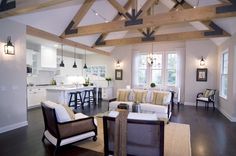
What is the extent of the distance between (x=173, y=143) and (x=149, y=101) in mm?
2324

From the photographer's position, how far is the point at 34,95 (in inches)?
276

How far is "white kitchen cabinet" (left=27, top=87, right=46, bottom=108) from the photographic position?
679cm

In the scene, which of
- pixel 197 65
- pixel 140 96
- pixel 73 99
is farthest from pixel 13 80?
pixel 197 65

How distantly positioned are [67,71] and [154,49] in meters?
5.05

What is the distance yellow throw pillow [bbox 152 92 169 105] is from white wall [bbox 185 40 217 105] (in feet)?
11.0

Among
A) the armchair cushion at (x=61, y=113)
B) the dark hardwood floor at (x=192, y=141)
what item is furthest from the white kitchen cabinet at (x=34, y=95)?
the armchair cushion at (x=61, y=113)

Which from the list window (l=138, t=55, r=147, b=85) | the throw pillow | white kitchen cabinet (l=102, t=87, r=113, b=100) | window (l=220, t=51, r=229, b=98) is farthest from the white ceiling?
window (l=138, t=55, r=147, b=85)

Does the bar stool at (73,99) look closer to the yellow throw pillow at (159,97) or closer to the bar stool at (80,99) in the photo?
the bar stool at (80,99)

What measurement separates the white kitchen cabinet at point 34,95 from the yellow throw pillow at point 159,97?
4.86 m

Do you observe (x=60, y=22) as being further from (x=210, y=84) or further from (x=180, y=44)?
(x=210, y=84)

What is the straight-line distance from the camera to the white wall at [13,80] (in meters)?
4.18

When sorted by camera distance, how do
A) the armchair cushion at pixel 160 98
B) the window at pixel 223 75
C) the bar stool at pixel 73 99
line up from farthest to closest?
the bar stool at pixel 73 99 < the window at pixel 223 75 < the armchair cushion at pixel 160 98

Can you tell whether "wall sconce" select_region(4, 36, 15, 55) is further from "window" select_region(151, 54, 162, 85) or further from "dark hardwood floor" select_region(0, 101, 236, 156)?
"window" select_region(151, 54, 162, 85)

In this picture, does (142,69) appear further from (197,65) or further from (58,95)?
(58,95)
